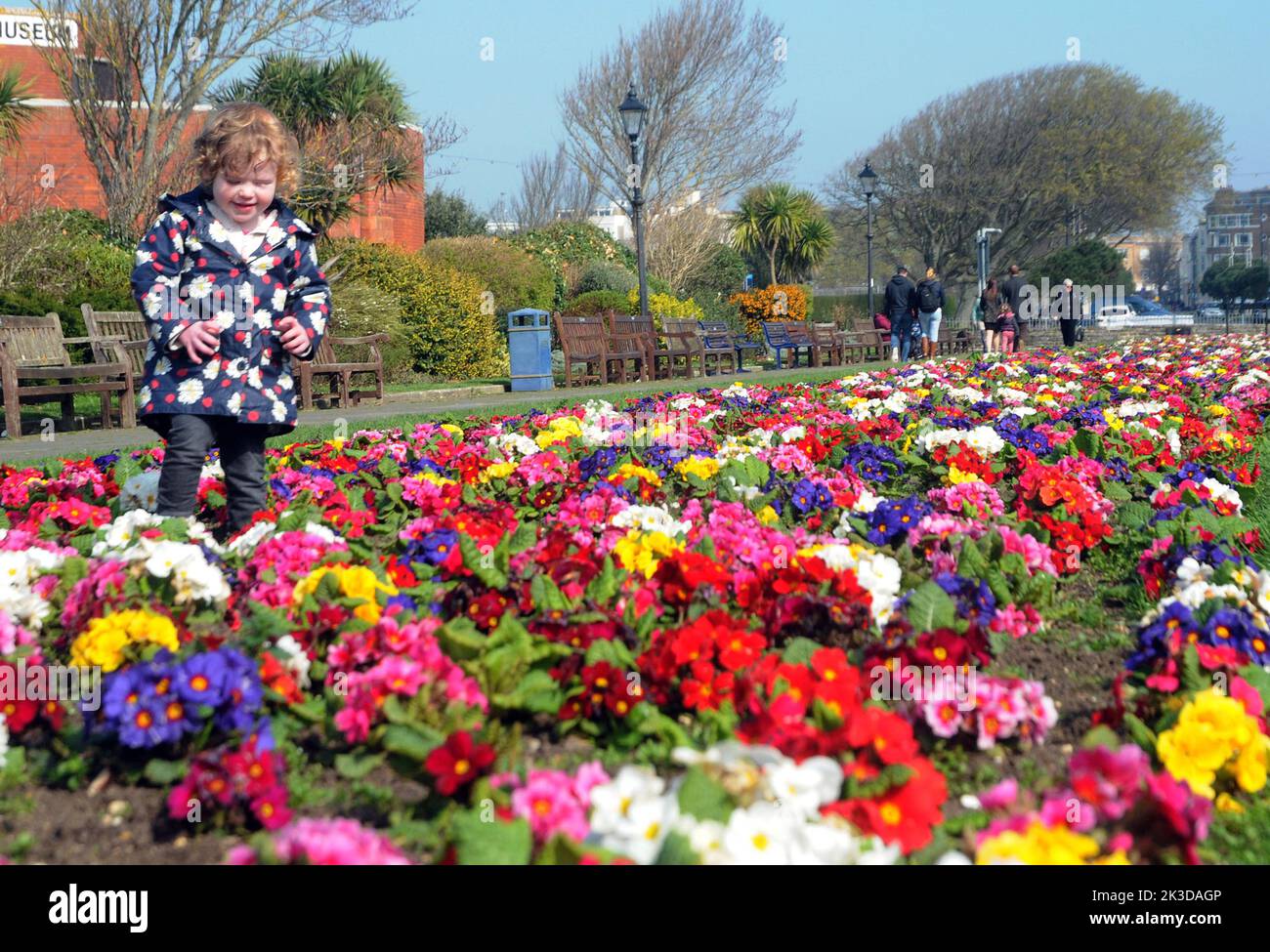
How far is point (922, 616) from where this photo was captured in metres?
2.85

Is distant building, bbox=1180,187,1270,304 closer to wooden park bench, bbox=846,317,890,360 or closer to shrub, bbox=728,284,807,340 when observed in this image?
shrub, bbox=728,284,807,340

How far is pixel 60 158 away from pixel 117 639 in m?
27.2

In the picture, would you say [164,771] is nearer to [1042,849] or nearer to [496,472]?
[1042,849]

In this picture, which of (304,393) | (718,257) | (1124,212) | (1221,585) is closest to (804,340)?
(304,393)

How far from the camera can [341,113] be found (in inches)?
811

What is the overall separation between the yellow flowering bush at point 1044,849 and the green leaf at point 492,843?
2.14 feet

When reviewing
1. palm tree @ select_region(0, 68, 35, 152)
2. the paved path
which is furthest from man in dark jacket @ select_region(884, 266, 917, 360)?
palm tree @ select_region(0, 68, 35, 152)

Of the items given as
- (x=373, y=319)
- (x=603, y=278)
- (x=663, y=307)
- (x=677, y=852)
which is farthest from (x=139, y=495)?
(x=603, y=278)

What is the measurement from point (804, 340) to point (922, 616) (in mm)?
19141

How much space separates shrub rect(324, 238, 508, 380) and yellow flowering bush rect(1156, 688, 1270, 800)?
1551cm

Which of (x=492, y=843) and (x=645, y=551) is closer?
(x=492, y=843)
